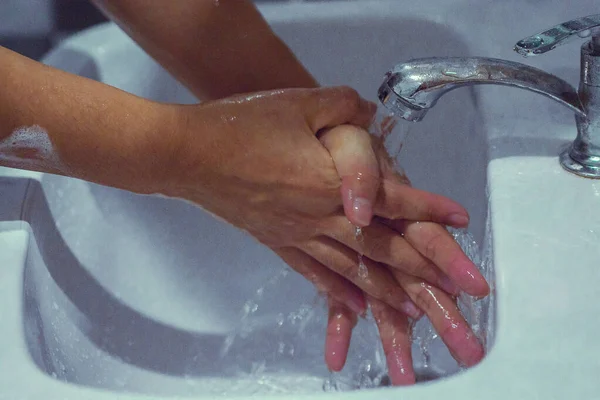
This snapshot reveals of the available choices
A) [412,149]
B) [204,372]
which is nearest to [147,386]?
[204,372]

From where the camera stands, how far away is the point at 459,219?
1.77ft

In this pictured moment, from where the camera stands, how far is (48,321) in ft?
1.82

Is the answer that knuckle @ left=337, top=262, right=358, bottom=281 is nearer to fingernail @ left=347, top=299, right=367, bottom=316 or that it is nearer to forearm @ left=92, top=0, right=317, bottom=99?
fingernail @ left=347, top=299, right=367, bottom=316

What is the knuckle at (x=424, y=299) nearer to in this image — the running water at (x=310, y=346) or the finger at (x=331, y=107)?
the running water at (x=310, y=346)

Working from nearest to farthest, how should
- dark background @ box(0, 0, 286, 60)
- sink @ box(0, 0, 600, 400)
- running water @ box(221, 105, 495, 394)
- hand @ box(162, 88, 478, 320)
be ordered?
sink @ box(0, 0, 600, 400) → hand @ box(162, 88, 478, 320) → running water @ box(221, 105, 495, 394) → dark background @ box(0, 0, 286, 60)

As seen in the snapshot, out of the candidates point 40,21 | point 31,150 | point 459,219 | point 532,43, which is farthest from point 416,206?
point 40,21

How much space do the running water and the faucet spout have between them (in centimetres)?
12

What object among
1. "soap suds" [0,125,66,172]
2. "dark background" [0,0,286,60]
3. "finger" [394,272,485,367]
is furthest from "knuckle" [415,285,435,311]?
"dark background" [0,0,286,60]

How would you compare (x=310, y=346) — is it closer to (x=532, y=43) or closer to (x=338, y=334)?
(x=338, y=334)

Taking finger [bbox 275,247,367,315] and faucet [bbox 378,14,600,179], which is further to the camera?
finger [bbox 275,247,367,315]

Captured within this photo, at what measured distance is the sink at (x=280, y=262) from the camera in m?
0.43

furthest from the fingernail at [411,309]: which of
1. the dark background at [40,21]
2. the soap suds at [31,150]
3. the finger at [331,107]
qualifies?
the dark background at [40,21]

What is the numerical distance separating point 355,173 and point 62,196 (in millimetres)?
285

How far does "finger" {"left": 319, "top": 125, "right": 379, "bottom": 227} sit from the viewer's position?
52cm
